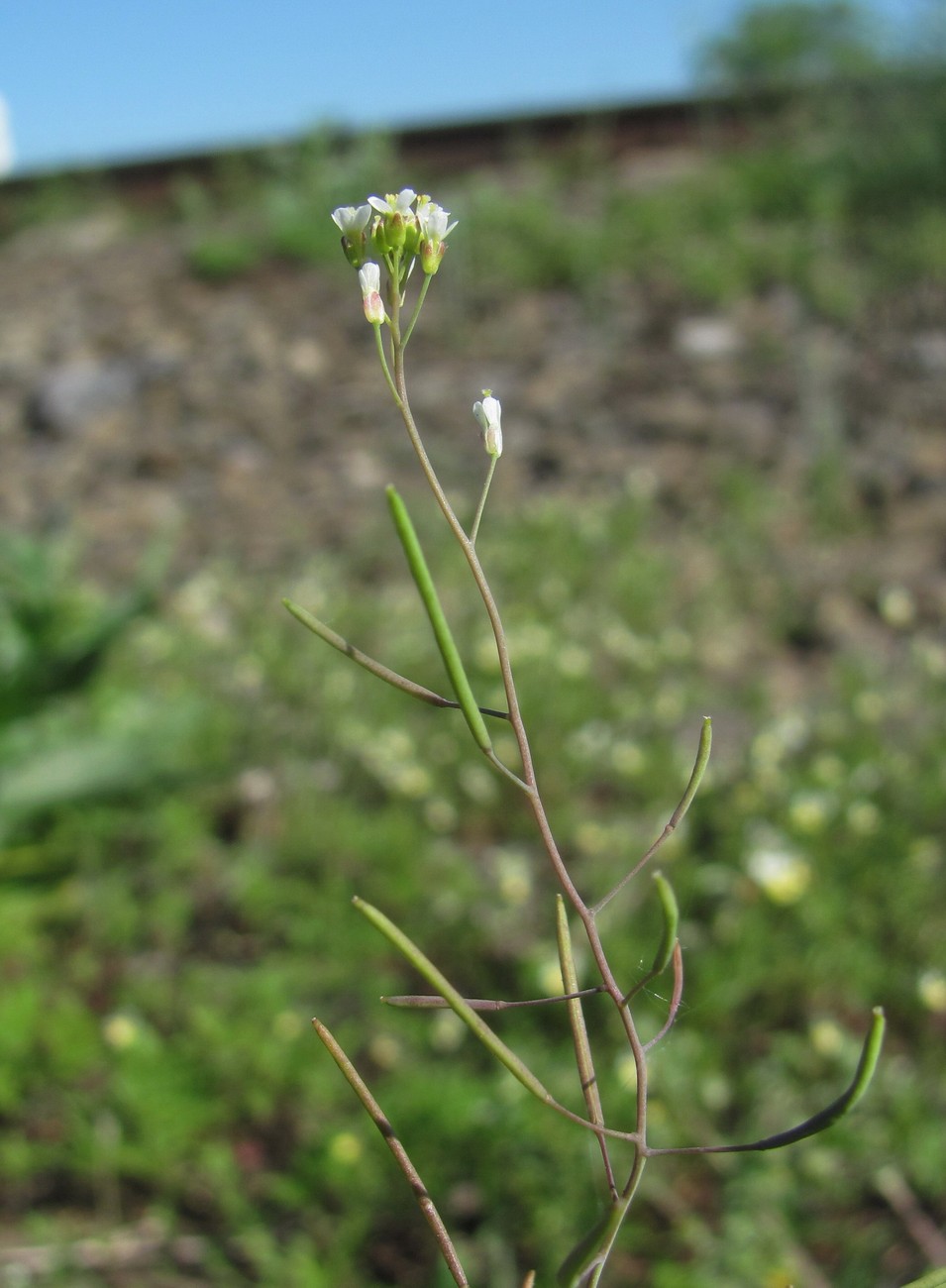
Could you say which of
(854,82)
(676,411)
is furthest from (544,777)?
(854,82)

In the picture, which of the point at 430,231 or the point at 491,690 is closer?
the point at 430,231

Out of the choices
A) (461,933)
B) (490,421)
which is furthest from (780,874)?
(490,421)

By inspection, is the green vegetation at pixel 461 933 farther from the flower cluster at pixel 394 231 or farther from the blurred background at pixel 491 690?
the flower cluster at pixel 394 231

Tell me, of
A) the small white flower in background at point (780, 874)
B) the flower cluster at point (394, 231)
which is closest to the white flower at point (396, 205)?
the flower cluster at point (394, 231)

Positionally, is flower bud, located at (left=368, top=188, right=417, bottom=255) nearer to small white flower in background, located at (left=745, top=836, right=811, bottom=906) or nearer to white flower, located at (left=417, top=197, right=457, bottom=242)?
white flower, located at (left=417, top=197, right=457, bottom=242)

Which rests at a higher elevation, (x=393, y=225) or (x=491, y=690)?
(x=393, y=225)

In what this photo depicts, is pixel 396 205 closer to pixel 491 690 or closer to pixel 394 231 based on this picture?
pixel 394 231

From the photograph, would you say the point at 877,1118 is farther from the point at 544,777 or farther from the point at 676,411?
the point at 676,411
